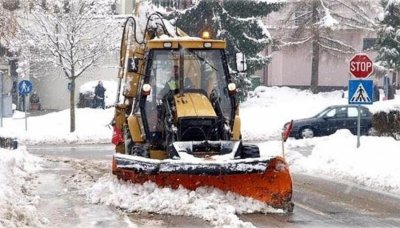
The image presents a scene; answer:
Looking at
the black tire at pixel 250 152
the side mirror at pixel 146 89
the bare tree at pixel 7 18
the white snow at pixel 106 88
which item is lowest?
the black tire at pixel 250 152

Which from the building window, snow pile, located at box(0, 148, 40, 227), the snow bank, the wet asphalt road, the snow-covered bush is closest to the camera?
snow pile, located at box(0, 148, 40, 227)

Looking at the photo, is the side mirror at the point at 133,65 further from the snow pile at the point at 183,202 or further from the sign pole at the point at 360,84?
the sign pole at the point at 360,84

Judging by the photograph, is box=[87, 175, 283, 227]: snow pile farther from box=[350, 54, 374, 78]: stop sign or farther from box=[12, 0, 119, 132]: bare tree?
box=[12, 0, 119, 132]: bare tree

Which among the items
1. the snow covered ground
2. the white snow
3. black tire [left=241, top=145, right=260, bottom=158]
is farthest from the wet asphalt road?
the white snow

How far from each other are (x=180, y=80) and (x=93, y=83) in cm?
3142

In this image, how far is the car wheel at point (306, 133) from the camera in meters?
29.2

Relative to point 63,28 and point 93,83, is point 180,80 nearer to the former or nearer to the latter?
point 63,28

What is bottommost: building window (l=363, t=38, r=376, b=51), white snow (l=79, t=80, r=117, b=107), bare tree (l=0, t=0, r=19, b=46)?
white snow (l=79, t=80, r=117, b=107)

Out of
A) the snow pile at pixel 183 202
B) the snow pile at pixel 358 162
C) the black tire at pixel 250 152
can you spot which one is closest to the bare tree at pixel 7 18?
the snow pile at pixel 183 202

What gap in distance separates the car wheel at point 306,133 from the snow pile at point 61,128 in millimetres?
7317

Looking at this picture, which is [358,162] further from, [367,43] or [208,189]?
[367,43]

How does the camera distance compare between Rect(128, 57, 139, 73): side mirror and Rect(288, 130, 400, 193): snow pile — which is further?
Rect(288, 130, 400, 193): snow pile

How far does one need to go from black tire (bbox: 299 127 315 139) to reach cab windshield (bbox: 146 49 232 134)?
15.6 meters

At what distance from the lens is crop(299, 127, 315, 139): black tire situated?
2919 centimetres
